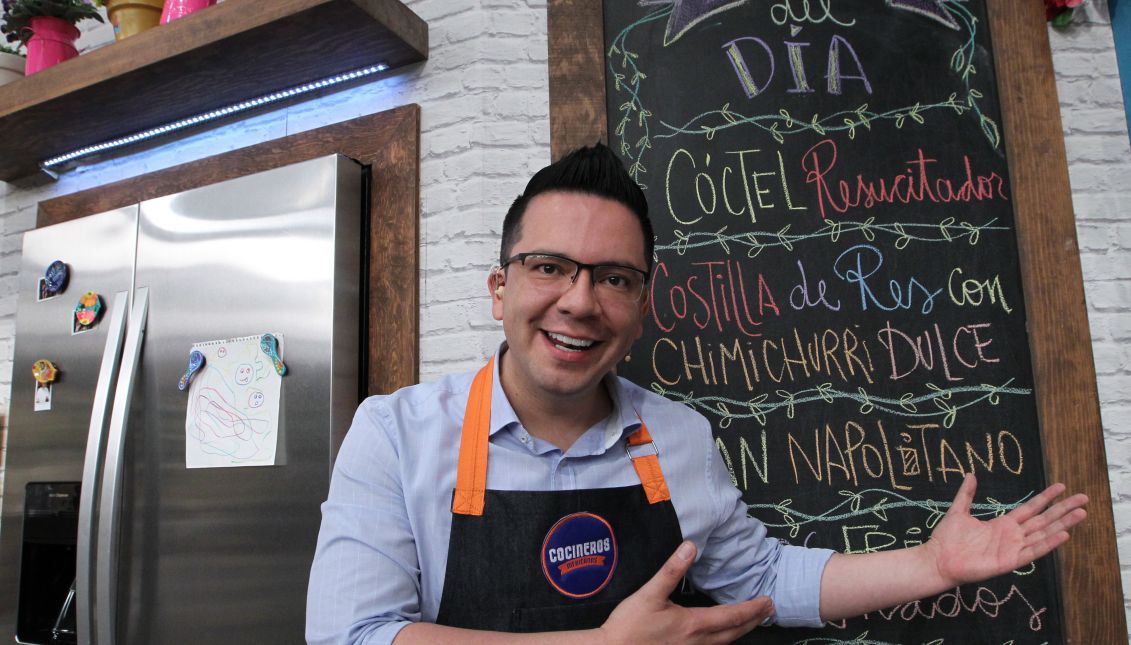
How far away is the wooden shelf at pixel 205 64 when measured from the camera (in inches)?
68.8

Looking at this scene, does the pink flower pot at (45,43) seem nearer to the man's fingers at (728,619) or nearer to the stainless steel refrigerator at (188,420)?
the stainless steel refrigerator at (188,420)

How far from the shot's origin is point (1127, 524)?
1499mm

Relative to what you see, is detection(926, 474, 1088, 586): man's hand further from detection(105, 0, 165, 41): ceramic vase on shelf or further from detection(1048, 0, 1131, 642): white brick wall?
detection(105, 0, 165, 41): ceramic vase on shelf

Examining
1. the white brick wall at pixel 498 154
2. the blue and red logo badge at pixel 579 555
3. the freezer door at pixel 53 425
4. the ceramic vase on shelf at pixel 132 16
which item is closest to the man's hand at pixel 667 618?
the blue and red logo badge at pixel 579 555

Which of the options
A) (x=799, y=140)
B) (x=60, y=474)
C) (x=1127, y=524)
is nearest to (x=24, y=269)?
(x=60, y=474)

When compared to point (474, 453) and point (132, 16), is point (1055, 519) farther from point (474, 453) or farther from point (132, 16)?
point (132, 16)

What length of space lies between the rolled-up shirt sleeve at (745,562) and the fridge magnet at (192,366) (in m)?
1.31

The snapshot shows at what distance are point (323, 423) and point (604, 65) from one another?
114cm

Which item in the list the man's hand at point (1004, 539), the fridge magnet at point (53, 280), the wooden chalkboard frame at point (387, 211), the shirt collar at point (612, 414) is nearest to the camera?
the man's hand at point (1004, 539)

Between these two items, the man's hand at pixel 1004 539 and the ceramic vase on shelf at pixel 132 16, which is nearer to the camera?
the man's hand at pixel 1004 539

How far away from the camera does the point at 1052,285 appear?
1562mm

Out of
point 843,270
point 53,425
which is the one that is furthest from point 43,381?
point 843,270

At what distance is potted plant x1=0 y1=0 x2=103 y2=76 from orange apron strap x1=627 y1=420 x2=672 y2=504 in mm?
2249

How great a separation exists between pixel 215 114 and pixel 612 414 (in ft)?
5.41
